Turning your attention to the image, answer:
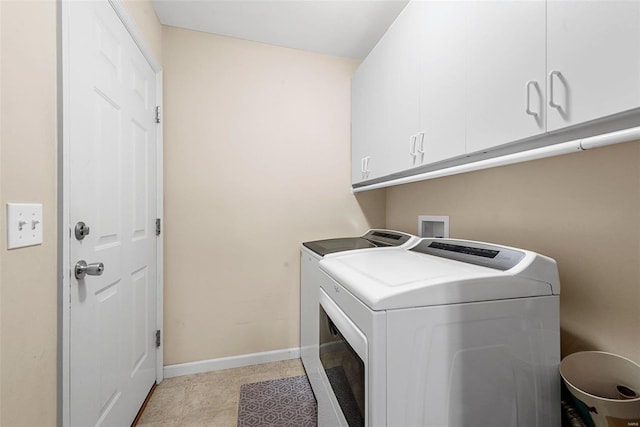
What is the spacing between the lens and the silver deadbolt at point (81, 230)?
1.01 m

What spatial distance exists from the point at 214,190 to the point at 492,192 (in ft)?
5.95

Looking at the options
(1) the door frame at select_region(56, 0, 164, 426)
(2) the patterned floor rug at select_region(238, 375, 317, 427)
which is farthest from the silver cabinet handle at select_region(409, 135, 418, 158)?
(2) the patterned floor rug at select_region(238, 375, 317, 427)

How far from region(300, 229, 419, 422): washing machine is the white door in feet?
3.32

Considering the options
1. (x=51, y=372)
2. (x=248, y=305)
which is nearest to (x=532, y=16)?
(x=51, y=372)

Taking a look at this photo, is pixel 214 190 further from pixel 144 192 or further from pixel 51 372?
pixel 51 372

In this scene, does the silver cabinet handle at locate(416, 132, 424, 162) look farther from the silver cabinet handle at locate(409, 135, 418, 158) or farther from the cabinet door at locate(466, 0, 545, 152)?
the cabinet door at locate(466, 0, 545, 152)

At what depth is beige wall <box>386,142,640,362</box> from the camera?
880mm

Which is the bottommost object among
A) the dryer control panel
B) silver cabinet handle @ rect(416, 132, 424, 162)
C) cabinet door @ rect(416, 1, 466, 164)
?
the dryer control panel

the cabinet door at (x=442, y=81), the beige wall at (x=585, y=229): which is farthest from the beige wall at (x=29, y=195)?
the beige wall at (x=585, y=229)

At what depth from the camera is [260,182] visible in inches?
84.0

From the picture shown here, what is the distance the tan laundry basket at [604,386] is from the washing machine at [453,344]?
0.29 ft

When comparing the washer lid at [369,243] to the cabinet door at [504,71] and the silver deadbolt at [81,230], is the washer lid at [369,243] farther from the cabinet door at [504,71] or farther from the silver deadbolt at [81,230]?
the silver deadbolt at [81,230]

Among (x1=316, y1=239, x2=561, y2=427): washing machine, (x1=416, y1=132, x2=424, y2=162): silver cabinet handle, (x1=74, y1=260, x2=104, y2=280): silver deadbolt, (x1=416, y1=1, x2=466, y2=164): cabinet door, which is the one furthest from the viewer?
(x1=416, y1=132, x2=424, y2=162): silver cabinet handle

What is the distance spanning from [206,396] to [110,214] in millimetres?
1315
